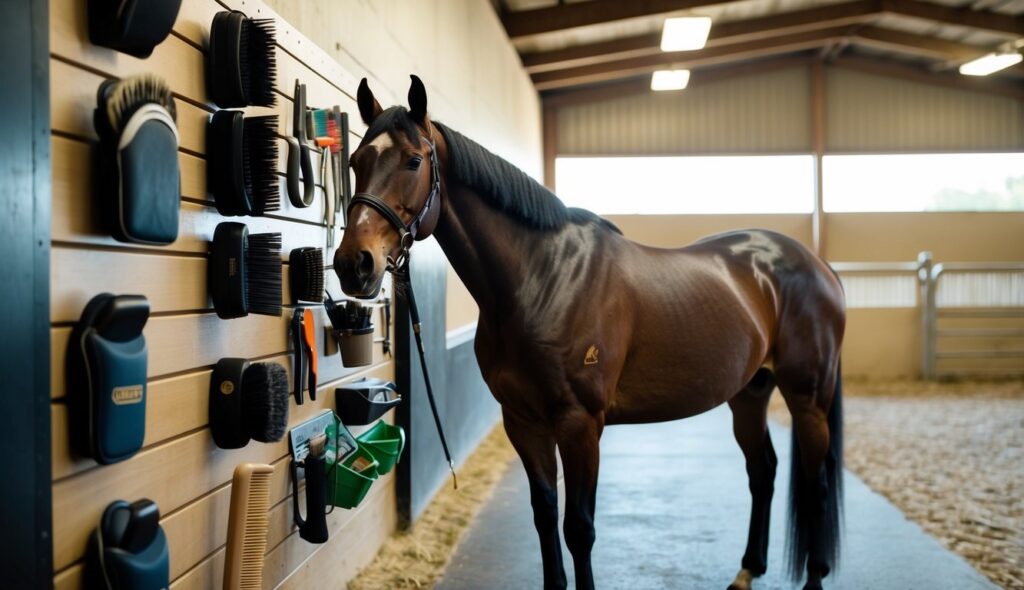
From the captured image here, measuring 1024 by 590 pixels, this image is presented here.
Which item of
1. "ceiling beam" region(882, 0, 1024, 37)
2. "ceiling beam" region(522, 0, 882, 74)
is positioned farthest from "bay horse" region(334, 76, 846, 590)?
"ceiling beam" region(882, 0, 1024, 37)

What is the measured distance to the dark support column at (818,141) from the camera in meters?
8.96

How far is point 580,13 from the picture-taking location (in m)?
6.09

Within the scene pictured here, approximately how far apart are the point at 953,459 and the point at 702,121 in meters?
5.92

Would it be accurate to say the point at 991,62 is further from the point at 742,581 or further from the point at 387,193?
the point at 387,193

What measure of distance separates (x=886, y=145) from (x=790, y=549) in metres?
8.10

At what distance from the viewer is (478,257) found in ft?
5.82

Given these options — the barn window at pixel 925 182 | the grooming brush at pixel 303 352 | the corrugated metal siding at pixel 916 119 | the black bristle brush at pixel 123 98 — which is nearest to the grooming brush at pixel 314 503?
the grooming brush at pixel 303 352

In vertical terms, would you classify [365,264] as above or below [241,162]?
below

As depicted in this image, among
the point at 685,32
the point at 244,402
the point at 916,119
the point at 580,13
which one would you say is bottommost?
the point at 244,402

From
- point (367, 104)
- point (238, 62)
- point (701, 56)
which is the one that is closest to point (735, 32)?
point (701, 56)

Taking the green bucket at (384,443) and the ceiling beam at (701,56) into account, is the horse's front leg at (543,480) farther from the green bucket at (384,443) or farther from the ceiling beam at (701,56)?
the ceiling beam at (701,56)

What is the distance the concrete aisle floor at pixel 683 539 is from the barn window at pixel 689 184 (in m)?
5.48

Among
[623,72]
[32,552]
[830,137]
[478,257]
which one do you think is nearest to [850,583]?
[478,257]

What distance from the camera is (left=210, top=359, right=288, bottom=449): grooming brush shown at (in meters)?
1.45
